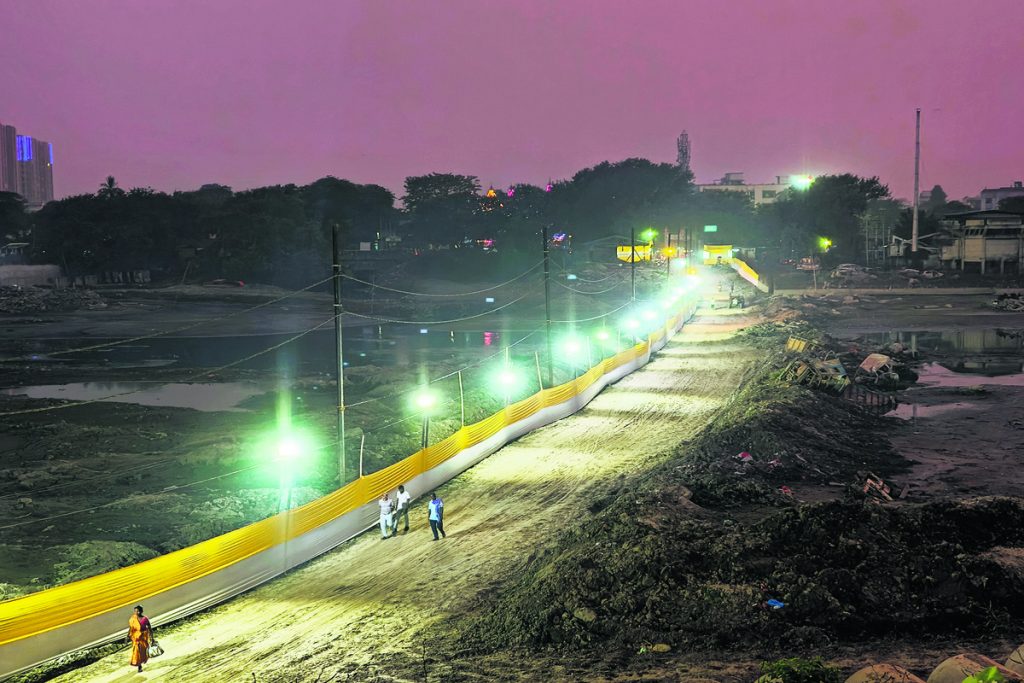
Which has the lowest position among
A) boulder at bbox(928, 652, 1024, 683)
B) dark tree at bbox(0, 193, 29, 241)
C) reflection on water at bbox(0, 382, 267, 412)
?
reflection on water at bbox(0, 382, 267, 412)

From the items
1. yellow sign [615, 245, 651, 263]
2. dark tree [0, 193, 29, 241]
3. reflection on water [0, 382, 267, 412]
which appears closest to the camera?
reflection on water [0, 382, 267, 412]

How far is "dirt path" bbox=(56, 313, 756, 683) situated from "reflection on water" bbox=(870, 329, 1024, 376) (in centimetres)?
2720

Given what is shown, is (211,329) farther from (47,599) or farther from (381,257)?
(47,599)

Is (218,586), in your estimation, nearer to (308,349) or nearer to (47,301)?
(308,349)

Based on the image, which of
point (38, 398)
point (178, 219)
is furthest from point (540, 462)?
point (178, 219)

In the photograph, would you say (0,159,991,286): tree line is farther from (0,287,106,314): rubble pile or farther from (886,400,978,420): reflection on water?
(886,400,978,420): reflection on water

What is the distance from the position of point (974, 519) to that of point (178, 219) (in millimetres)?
157561

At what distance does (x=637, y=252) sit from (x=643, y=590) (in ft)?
391

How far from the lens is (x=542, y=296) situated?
364 feet

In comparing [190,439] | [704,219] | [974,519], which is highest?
[704,219]

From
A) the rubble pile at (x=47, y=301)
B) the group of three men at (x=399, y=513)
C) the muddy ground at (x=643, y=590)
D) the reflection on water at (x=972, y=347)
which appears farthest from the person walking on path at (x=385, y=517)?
the rubble pile at (x=47, y=301)

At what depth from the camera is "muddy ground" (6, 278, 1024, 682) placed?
13.6 meters

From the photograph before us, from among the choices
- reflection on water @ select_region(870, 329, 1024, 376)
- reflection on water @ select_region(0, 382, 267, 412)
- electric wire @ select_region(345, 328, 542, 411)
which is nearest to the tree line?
reflection on water @ select_region(870, 329, 1024, 376)

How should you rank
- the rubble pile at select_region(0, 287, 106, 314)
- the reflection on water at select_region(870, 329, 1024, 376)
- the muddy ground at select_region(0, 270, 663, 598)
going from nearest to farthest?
the muddy ground at select_region(0, 270, 663, 598) → the reflection on water at select_region(870, 329, 1024, 376) → the rubble pile at select_region(0, 287, 106, 314)
